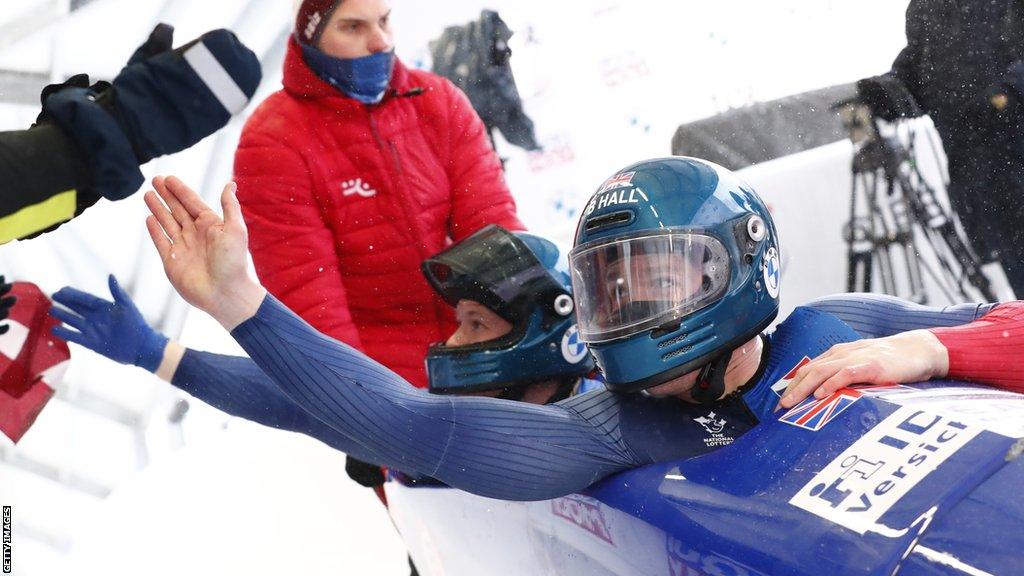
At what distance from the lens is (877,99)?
476 centimetres

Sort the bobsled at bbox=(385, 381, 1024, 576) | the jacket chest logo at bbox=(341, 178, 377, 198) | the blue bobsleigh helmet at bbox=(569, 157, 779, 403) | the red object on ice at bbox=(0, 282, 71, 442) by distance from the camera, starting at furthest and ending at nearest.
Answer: the jacket chest logo at bbox=(341, 178, 377, 198) → the red object on ice at bbox=(0, 282, 71, 442) → the blue bobsleigh helmet at bbox=(569, 157, 779, 403) → the bobsled at bbox=(385, 381, 1024, 576)

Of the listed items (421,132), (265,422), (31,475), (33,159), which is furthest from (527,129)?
(33,159)

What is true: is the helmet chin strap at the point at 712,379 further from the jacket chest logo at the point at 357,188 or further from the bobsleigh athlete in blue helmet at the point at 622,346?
the jacket chest logo at the point at 357,188

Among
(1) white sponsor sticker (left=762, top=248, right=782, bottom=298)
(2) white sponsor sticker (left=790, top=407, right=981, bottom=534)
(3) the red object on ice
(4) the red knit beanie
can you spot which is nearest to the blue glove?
(3) the red object on ice

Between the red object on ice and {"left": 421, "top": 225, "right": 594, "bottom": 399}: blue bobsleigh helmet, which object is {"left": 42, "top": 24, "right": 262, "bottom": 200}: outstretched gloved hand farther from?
the red object on ice

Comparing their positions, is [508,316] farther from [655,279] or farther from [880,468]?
[880,468]

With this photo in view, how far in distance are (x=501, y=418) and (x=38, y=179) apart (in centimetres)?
A: 78

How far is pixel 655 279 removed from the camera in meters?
1.93

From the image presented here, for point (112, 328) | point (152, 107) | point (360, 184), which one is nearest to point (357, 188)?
point (360, 184)

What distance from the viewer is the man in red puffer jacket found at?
8.86ft

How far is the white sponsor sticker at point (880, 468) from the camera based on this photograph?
142 centimetres

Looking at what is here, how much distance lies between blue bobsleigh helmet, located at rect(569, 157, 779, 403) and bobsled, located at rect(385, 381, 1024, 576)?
0.48 feet

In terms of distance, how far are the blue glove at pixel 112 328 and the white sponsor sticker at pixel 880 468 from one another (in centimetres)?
157
